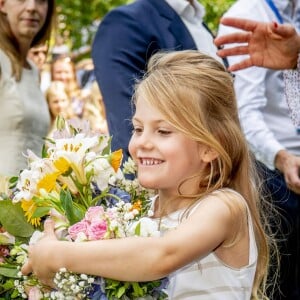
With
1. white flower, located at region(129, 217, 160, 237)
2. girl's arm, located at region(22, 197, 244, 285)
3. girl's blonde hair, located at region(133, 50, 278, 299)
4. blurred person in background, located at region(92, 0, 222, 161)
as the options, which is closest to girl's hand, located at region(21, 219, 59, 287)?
girl's arm, located at region(22, 197, 244, 285)

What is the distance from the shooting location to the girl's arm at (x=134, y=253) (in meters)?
2.64

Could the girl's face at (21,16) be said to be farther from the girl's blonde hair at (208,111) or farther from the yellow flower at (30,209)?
the yellow flower at (30,209)

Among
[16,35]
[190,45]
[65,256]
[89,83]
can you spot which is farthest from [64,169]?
[89,83]

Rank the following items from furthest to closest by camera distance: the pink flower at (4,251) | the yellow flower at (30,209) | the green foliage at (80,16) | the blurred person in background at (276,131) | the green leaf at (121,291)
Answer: the green foliage at (80,16) < the blurred person in background at (276,131) < the pink flower at (4,251) < the yellow flower at (30,209) < the green leaf at (121,291)

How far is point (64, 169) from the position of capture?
2879 mm

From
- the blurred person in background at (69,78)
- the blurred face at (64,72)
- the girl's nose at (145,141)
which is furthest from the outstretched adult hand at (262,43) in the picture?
the blurred face at (64,72)

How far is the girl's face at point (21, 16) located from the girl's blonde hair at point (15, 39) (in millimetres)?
31

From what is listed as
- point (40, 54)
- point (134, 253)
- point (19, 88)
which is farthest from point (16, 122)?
point (134, 253)

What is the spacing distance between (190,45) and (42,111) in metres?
1.08

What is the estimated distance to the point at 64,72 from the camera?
37.9ft

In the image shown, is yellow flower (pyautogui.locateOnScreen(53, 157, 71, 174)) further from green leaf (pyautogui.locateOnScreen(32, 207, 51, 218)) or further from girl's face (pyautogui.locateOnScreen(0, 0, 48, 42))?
girl's face (pyautogui.locateOnScreen(0, 0, 48, 42))

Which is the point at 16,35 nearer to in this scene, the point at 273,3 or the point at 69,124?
the point at 273,3

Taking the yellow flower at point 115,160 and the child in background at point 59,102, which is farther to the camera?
the child in background at point 59,102

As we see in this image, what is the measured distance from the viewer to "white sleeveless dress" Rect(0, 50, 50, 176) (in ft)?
16.1
